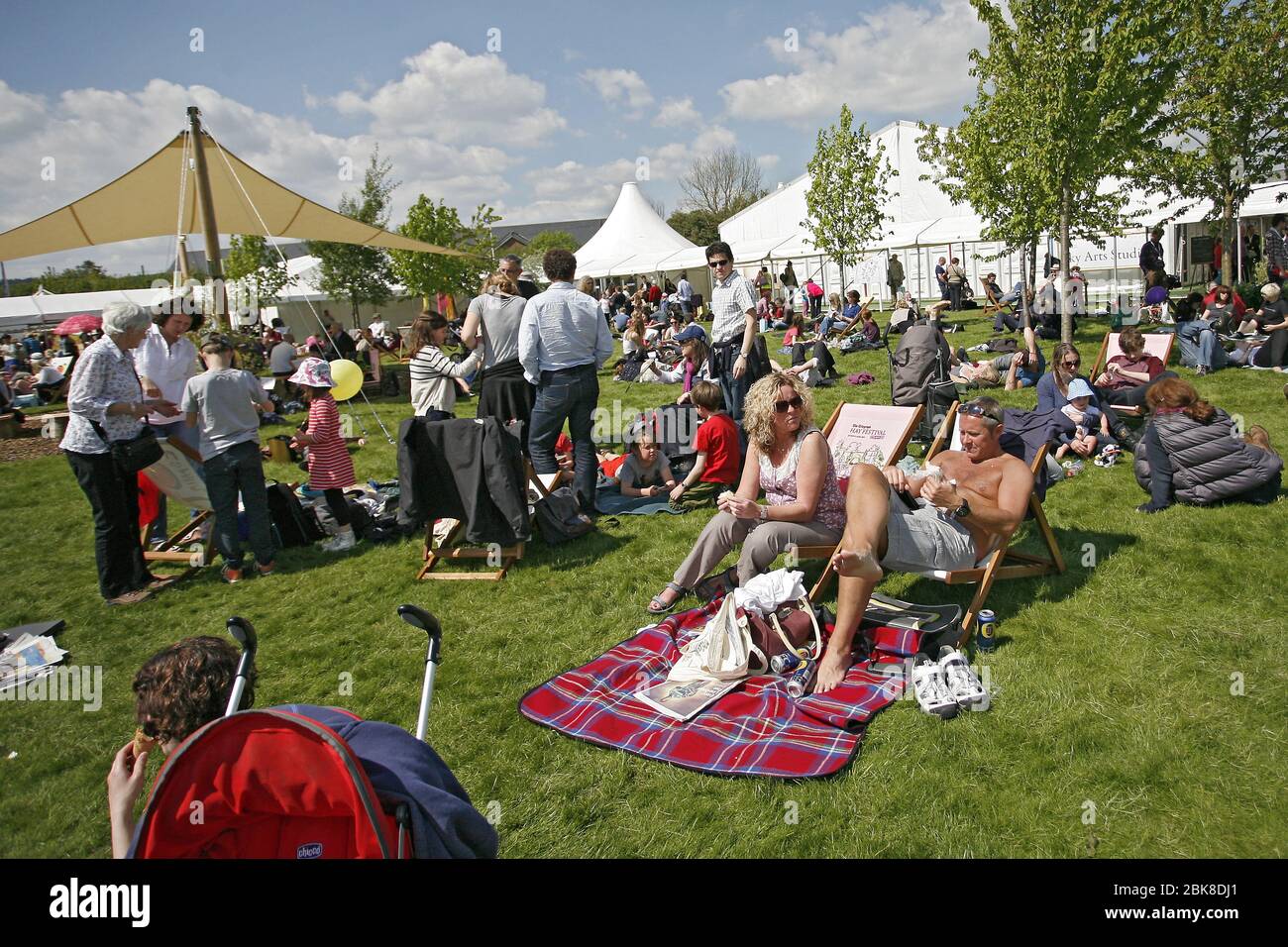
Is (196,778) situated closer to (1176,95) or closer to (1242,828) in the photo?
(1242,828)

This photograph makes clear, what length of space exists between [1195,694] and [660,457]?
14.9ft

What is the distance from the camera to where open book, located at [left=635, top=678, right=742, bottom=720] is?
3609mm

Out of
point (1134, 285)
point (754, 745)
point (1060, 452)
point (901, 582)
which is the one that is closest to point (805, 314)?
point (1134, 285)

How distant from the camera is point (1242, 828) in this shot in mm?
2598

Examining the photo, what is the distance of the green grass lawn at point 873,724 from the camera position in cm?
279

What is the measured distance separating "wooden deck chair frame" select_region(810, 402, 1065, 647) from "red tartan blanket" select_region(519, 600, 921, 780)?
1.16 ft

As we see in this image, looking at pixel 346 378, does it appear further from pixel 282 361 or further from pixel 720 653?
pixel 720 653

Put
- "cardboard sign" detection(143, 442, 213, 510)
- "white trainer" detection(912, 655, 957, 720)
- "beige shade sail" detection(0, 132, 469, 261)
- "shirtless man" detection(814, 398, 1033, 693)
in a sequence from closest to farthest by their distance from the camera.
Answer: "white trainer" detection(912, 655, 957, 720)
"shirtless man" detection(814, 398, 1033, 693)
"cardboard sign" detection(143, 442, 213, 510)
"beige shade sail" detection(0, 132, 469, 261)

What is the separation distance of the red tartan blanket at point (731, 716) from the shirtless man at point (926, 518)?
0.20m

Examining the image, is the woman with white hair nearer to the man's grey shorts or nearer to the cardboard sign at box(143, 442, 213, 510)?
the cardboard sign at box(143, 442, 213, 510)

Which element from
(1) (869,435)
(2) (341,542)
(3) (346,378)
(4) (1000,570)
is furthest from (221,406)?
(4) (1000,570)

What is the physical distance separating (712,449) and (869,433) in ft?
4.88

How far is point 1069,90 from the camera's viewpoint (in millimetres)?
12328

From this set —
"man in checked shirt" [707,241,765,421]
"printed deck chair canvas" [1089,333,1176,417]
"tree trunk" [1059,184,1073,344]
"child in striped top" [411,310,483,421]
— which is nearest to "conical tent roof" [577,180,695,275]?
"tree trunk" [1059,184,1073,344]
